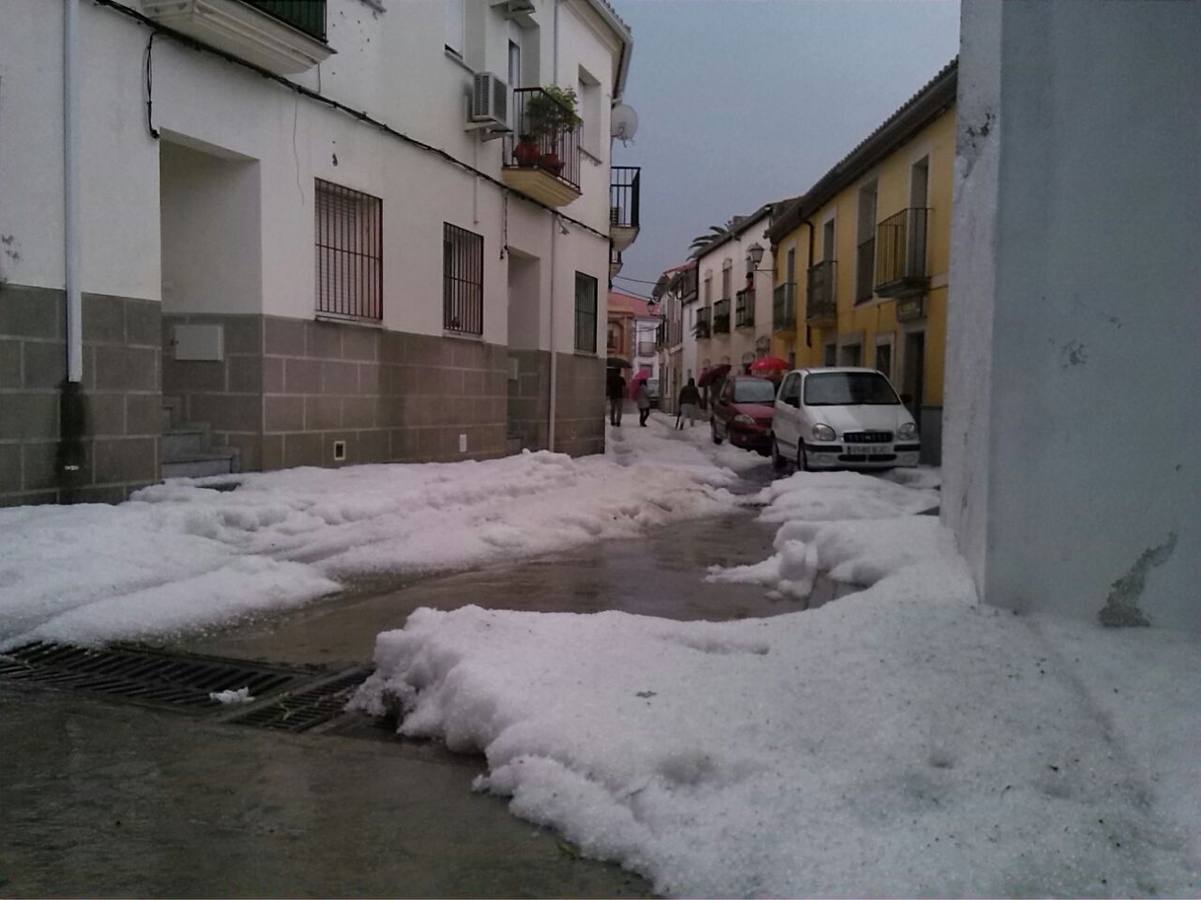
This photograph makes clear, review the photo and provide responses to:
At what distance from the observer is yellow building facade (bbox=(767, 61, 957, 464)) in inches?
634

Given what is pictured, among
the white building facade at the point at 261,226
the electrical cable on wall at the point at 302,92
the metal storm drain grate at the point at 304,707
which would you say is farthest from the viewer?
the electrical cable on wall at the point at 302,92

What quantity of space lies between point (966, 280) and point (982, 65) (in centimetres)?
87

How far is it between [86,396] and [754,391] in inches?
563

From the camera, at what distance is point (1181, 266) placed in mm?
3518

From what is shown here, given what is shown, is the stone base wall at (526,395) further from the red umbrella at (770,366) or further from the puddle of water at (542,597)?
the red umbrella at (770,366)

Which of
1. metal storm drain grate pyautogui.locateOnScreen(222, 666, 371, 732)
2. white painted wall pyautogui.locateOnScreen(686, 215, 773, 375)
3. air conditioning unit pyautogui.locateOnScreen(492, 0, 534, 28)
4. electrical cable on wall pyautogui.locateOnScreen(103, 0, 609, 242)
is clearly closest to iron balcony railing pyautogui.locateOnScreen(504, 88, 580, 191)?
electrical cable on wall pyautogui.locateOnScreen(103, 0, 609, 242)

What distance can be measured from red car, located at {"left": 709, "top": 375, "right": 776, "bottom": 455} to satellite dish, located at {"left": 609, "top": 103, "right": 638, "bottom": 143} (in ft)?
17.3

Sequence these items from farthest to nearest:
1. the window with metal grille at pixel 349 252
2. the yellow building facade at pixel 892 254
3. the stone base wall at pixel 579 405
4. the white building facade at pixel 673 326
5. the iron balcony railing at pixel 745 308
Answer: the white building facade at pixel 673 326, the iron balcony railing at pixel 745 308, the yellow building facade at pixel 892 254, the stone base wall at pixel 579 405, the window with metal grille at pixel 349 252

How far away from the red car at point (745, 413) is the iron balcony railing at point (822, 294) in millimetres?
3721

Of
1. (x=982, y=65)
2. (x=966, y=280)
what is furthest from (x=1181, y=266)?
(x=982, y=65)

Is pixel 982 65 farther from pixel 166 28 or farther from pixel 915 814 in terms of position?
pixel 166 28

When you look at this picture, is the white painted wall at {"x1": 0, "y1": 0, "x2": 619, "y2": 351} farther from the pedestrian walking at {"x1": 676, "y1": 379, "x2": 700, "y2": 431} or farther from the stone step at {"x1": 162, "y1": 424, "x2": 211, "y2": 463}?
the pedestrian walking at {"x1": 676, "y1": 379, "x2": 700, "y2": 431}

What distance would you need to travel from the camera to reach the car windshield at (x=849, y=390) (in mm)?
13055

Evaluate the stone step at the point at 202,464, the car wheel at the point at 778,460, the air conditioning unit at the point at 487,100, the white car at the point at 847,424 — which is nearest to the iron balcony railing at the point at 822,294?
the car wheel at the point at 778,460
